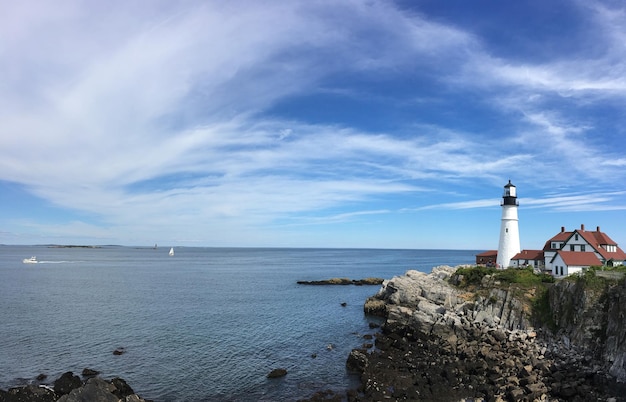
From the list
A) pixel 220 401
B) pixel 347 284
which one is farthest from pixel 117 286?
pixel 220 401

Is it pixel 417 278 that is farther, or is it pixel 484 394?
pixel 417 278

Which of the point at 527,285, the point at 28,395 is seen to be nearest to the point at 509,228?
the point at 527,285

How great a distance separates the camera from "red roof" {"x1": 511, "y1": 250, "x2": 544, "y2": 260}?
49188 mm

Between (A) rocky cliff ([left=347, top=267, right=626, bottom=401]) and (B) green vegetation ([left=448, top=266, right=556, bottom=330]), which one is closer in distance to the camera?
(A) rocky cliff ([left=347, top=267, right=626, bottom=401])

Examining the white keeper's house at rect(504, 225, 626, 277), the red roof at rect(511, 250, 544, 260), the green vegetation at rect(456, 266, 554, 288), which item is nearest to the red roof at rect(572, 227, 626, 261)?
the white keeper's house at rect(504, 225, 626, 277)

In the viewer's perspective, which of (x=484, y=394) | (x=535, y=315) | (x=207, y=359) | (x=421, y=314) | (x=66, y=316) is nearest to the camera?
(x=484, y=394)

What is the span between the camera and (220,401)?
24.0m

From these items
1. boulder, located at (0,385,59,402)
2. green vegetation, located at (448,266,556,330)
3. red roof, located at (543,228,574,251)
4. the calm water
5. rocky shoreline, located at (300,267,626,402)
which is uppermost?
red roof, located at (543,228,574,251)

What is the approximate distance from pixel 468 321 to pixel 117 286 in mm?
64273

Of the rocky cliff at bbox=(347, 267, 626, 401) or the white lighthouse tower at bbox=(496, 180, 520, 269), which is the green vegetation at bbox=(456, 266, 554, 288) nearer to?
the rocky cliff at bbox=(347, 267, 626, 401)

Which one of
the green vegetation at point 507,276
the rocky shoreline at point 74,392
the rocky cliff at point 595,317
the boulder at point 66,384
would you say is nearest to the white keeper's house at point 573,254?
the green vegetation at point 507,276

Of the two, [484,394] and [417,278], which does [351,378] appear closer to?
[484,394]

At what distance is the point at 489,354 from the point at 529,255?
26138mm

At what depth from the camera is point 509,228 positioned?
51531mm
